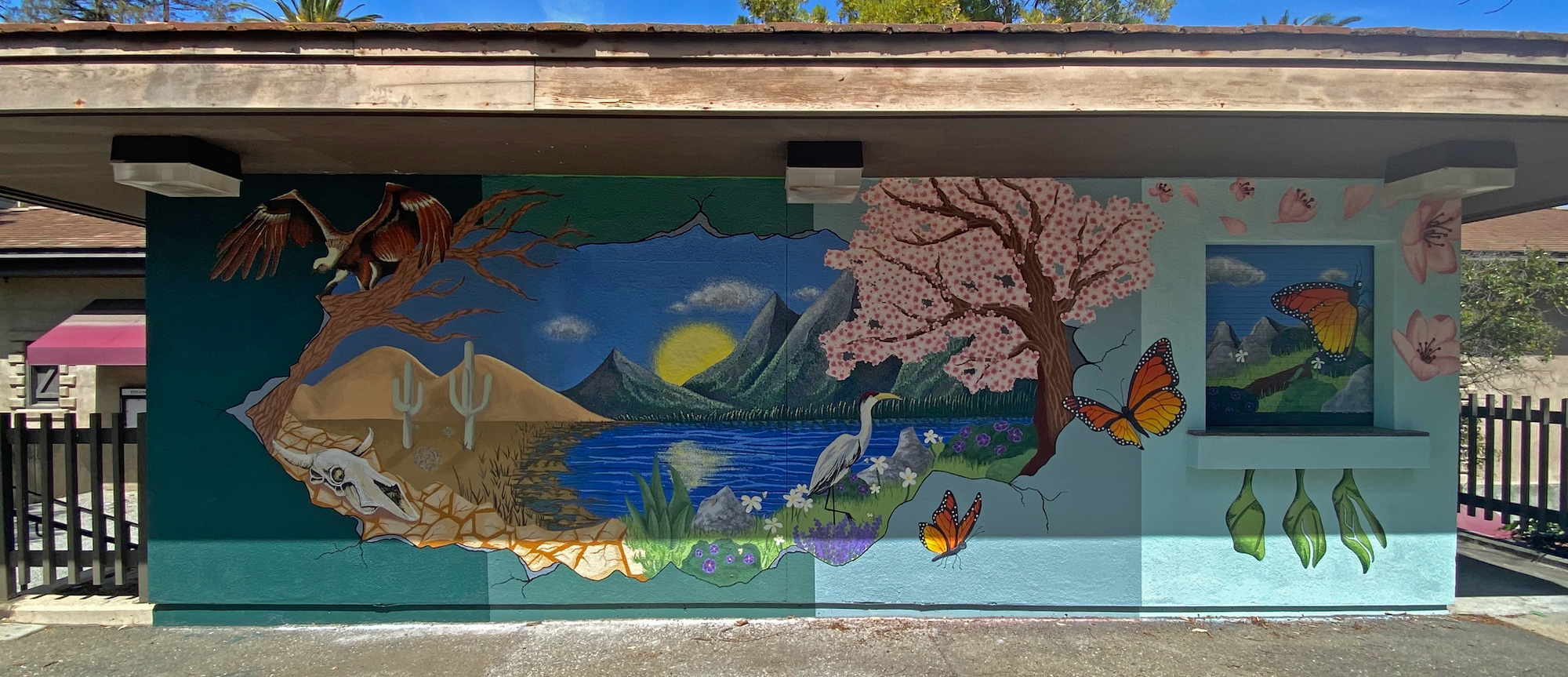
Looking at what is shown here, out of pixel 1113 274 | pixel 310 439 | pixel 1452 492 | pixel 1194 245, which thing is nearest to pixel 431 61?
pixel 310 439

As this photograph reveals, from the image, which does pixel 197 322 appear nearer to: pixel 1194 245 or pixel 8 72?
pixel 8 72

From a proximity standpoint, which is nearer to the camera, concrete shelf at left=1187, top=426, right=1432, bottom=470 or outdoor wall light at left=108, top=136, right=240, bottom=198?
outdoor wall light at left=108, top=136, right=240, bottom=198

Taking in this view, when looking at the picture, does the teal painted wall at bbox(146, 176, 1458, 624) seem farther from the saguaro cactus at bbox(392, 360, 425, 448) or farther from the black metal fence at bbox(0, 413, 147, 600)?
the black metal fence at bbox(0, 413, 147, 600)

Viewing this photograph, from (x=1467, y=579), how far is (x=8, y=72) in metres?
8.84

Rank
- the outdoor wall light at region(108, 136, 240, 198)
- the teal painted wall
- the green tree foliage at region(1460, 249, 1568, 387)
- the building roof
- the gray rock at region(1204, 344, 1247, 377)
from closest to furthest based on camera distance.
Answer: the outdoor wall light at region(108, 136, 240, 198)
the teal painted wall
the gray rock at region(1204, 344, 1247, 377)
the green tree foliage at region(1460, 249, 1568, 387)
the building roof

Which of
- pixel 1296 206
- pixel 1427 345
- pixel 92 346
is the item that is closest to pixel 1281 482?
pixel 1427 345

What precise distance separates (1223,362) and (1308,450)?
0.67 m

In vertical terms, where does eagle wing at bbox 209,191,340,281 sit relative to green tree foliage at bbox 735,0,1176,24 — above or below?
below

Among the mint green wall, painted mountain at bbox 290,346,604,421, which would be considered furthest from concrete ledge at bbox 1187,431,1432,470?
painted mountain at bbox 290,346,604,421

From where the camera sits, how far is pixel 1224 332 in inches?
183

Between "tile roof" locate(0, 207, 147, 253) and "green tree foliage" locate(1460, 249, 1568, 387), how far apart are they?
13.8m

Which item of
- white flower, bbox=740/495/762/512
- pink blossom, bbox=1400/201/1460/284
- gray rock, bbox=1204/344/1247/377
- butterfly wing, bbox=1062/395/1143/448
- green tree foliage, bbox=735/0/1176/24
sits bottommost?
white flower, bbox=740/495/762/512

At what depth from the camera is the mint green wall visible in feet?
14.9

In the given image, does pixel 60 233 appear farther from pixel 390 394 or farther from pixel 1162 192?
pixel 1162 192
